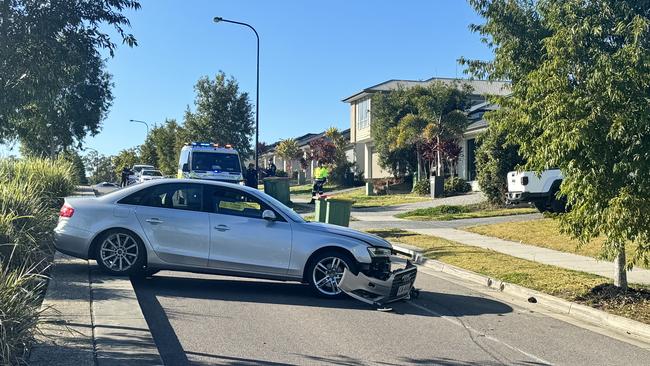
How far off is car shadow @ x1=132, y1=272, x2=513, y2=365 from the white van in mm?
10222

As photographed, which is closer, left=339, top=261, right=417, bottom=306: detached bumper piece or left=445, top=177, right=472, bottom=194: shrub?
left=339, top=261, right=417, bottom=306: detached bumper piece

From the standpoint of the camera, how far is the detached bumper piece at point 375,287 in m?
8.08

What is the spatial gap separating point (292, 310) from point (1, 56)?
4534mm

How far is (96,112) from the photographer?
3838 cm

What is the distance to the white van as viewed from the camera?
781 inches

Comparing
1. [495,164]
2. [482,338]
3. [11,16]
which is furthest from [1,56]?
[495,164]

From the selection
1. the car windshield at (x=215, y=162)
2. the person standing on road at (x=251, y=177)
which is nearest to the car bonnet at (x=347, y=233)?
the car windshield at (x=215, y=162)

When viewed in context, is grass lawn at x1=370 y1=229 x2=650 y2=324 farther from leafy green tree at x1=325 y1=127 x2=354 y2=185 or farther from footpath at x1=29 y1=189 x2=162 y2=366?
leafy green tree at x1=325 y1=127 x2=354 y2=185

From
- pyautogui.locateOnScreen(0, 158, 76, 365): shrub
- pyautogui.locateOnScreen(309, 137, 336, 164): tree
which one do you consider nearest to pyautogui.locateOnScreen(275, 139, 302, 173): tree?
pyautogui.locateOnScreen(309, 137, 336, 164): tree

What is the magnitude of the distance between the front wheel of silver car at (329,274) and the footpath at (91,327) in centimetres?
243

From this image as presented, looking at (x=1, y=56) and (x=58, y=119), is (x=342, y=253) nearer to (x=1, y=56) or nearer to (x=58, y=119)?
(x=1, y=56)

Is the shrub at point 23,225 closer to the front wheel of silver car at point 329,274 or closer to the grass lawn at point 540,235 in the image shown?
the front wheel of silver car at point 329,274

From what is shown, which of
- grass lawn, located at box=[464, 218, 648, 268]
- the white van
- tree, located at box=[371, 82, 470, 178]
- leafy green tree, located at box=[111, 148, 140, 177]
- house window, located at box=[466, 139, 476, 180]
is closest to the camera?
grass lawn, located at box=[464, 218, 648, 268]

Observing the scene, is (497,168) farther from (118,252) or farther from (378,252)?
(118,252)
